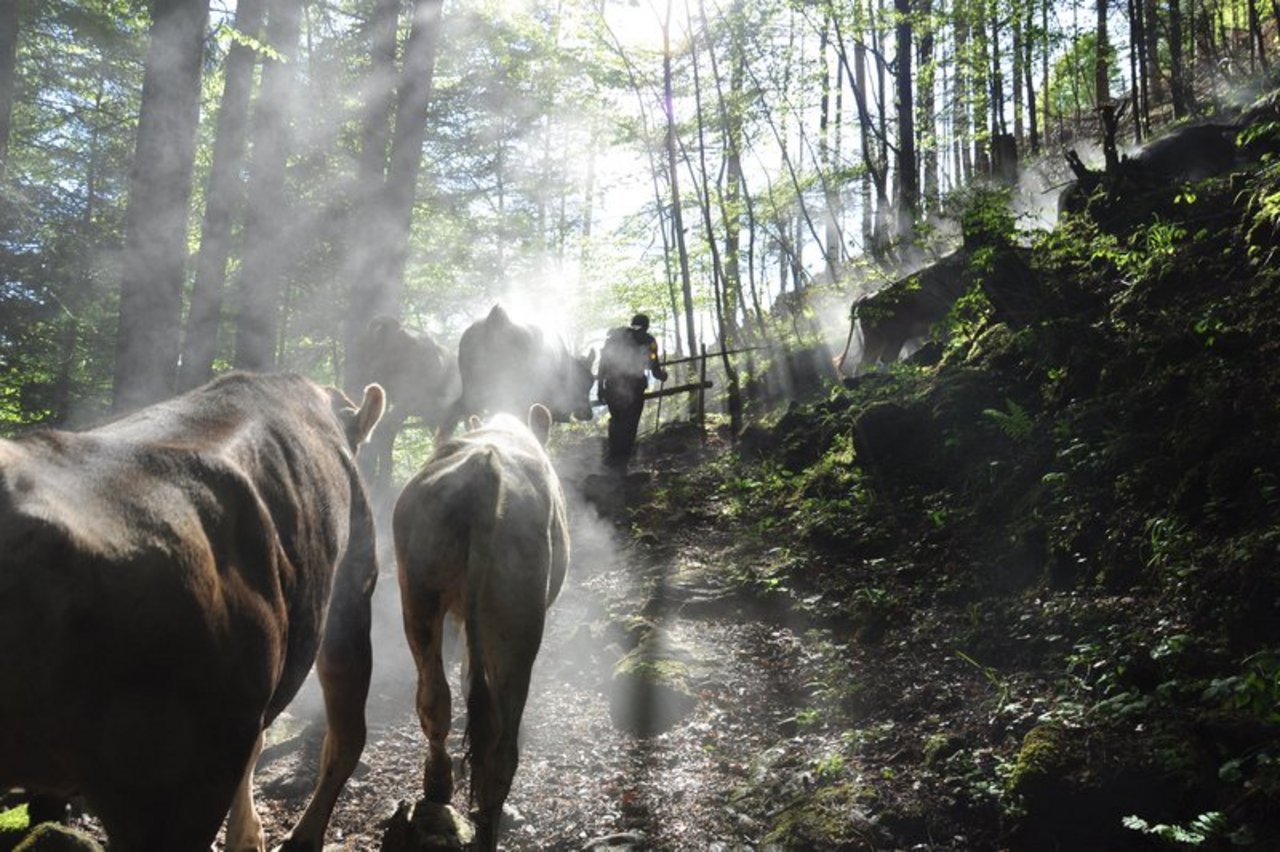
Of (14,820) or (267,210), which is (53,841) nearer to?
(14,820)

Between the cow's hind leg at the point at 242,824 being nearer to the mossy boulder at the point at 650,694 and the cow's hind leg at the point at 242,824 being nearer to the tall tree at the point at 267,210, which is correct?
the mossy boulder at the point at 650,694

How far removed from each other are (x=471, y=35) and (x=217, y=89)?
6.72 meters

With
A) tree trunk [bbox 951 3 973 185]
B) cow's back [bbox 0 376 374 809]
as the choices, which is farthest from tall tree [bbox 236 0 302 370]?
tree trunk [bbox 951 3 973 185]

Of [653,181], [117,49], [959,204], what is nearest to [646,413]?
[653,181]

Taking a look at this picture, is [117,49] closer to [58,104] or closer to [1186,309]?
[58,104]

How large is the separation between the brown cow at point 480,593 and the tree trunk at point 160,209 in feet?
16.1

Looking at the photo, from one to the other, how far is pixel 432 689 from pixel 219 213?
893cm

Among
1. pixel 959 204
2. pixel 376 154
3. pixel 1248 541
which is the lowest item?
pixel 1248 541

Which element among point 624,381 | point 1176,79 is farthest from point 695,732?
point 1176,79

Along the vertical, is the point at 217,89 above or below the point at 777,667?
above

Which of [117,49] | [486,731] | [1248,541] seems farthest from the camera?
[117,49]

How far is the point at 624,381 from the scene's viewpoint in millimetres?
17203

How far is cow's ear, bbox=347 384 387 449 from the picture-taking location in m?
4.04

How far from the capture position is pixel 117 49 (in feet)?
46.5
